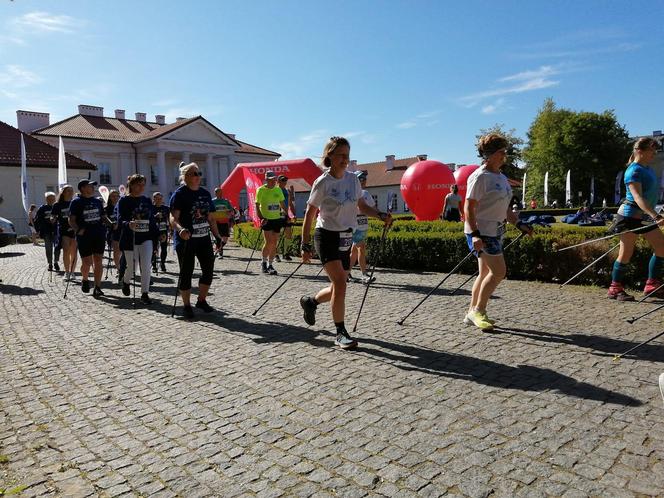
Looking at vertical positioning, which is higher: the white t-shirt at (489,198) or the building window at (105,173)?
the building window at (105,173)

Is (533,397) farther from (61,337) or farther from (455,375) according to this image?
(61,337)

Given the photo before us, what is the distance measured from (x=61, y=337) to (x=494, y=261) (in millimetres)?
4892

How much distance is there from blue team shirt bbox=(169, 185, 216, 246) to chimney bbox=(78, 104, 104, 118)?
50736 millimetres

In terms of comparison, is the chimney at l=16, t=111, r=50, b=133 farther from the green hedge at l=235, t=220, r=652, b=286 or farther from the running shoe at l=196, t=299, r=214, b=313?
the running shoe at l=196, t=299, r=214, b=313

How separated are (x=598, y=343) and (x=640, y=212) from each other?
8.58ft

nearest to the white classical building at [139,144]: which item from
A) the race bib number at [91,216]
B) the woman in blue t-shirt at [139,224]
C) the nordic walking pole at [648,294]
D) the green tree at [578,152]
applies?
the green tree at [578,152]

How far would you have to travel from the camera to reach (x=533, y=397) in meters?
3.71

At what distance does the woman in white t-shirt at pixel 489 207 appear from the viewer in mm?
5301

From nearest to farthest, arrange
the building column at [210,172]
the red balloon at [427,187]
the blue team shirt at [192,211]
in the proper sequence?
1. the blue team shirt at [192,211]
2. the red balloon at [427,187]
3. the building column at [210,172]

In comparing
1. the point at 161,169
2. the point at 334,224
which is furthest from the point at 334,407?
the point at 161,169

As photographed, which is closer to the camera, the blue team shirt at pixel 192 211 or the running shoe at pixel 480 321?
the running shoe at pixel 480 321

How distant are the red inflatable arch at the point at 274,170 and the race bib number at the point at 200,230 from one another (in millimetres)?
13250

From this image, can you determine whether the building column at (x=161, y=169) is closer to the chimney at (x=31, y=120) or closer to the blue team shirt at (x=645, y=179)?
the chimney at (x=31, y=120)

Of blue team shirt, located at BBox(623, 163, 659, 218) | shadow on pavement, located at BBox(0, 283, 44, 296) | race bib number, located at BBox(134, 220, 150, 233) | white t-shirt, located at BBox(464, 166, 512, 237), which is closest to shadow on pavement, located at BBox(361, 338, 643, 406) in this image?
white t-shirt, located at BBox(464, 166, 512, 237)
